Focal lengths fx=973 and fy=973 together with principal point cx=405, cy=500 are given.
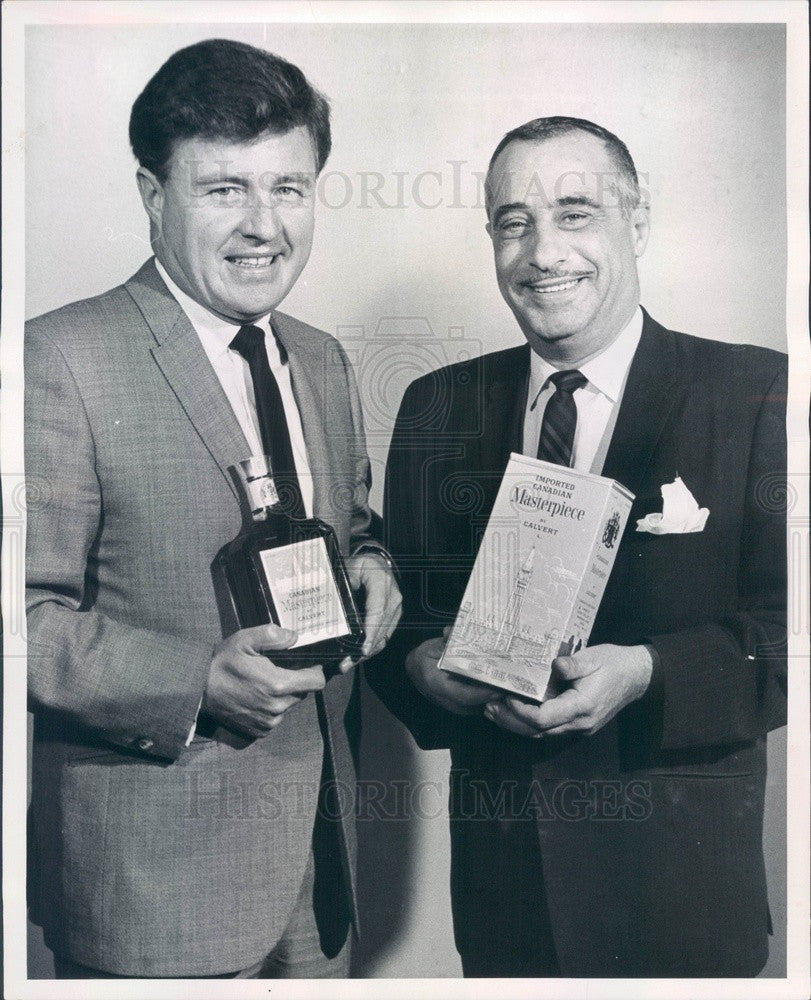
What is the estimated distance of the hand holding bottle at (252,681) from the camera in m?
1.17

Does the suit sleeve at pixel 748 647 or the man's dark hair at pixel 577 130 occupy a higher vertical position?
the man's dark hair at pixel 577 130

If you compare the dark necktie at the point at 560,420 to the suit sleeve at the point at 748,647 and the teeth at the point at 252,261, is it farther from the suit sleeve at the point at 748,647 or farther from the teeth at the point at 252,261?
the teeth at the point at 252,261

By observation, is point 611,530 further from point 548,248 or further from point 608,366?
point 548,248

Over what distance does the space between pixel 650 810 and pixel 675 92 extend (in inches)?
35.7

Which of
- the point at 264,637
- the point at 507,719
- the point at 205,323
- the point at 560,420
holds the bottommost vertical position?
the point at 507,719

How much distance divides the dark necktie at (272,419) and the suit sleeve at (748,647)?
1.56 ft

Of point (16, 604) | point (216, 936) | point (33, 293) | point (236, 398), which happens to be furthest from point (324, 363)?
point (216, 936)

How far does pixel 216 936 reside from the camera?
1.19 m

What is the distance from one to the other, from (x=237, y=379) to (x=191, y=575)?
25 cm

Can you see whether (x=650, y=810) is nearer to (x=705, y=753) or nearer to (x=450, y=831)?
(x=705, y=753)

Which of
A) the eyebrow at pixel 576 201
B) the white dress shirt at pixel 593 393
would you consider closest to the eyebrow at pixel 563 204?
the eyebrow at pixel 576 201

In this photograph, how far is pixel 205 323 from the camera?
1.20 meters

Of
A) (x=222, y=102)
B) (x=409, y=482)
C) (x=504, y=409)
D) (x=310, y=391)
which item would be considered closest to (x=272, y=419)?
(x=310, y=391)

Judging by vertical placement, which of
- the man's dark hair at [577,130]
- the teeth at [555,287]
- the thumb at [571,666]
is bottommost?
the thumb at [571,666]
